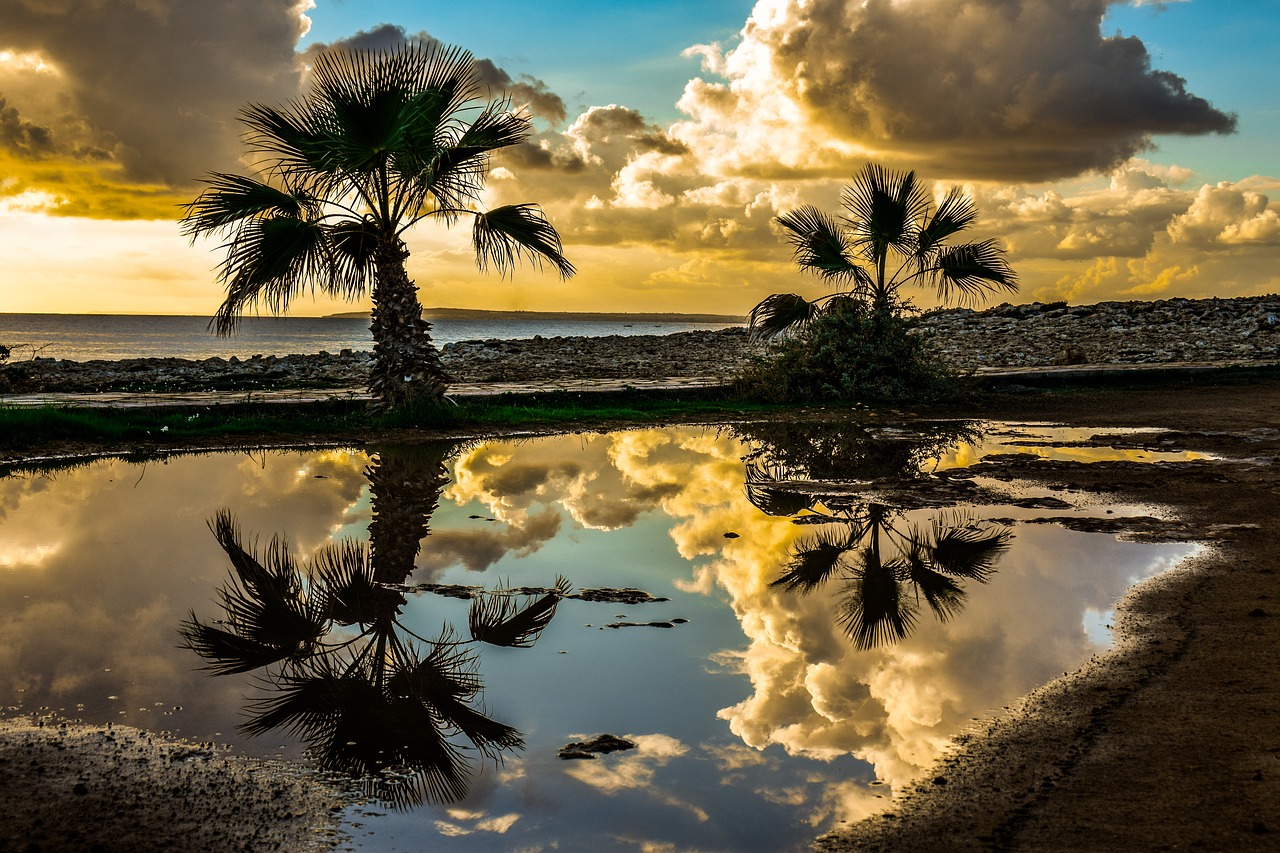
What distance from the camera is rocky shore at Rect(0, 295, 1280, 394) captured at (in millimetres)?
18062

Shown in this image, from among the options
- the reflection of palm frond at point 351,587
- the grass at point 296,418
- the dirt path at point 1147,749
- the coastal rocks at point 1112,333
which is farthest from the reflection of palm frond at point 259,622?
the coastal rocks at point 1112,333

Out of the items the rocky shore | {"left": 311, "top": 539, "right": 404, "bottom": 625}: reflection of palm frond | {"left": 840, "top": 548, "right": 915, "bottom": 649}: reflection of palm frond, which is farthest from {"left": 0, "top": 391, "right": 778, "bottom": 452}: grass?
{"left": 840, "top": 548, "right": 915, "bottom": 649}: reflection of palm frond

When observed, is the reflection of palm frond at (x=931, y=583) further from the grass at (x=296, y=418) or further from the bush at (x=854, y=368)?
the bush at (x=854, y=368)

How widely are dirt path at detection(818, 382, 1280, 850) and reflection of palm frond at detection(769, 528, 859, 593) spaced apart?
160 centimetres

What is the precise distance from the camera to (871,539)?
641 centimetres

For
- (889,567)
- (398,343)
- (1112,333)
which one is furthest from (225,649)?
(1112,333)

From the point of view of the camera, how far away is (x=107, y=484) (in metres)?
8.34

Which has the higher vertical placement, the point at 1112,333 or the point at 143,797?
the point at 1112,333

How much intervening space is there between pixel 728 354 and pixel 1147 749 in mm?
23466

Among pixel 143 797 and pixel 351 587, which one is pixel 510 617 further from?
pixel 143 797

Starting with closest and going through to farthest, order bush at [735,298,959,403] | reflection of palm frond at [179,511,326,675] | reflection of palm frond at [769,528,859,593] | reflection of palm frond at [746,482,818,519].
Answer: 1. reflection of palm frond at [179,511,326,675]
2. reflection of palm frond at [769,528,859,593]
3. reflection of palm frond at [746,482,818,519]
4. bush at [735,298,959,403]

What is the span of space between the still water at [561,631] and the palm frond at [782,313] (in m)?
7.42

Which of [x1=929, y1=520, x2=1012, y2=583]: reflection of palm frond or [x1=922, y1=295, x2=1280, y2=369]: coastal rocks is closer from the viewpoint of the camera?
[x1=929, y1=520, x2=1012, y2=583]: reflection of palm frond

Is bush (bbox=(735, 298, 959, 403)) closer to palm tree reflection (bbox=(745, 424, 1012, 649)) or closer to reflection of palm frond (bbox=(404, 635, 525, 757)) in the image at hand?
palm tree reflection (bbox=(745, 424, 1012, 649))
